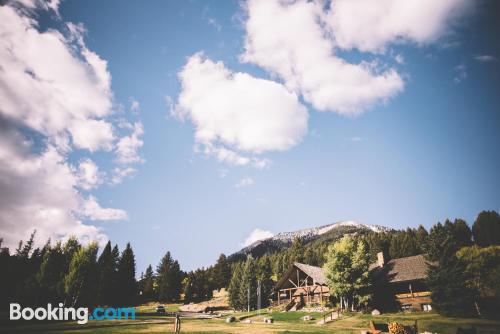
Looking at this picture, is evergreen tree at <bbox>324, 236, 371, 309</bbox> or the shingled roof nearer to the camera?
evergreen tree at <bbox>324, 236, 371, 309</bbox>

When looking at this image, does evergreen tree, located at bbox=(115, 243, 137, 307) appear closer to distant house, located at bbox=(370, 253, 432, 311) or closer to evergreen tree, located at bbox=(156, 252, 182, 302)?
evergreen tree, located at bbox=(156, 252, 182, 302)

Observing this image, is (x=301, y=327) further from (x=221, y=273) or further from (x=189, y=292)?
(x=221, y=273)

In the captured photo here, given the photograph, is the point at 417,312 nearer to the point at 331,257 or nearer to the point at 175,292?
the point at 331,257

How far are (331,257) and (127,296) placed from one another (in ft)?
147

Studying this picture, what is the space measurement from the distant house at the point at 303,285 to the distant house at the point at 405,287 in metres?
8.60

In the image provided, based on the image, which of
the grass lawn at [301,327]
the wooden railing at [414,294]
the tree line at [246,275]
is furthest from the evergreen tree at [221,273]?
the wooden railing at [414,294]

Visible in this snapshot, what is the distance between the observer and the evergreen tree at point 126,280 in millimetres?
58875

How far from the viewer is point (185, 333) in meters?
22.5

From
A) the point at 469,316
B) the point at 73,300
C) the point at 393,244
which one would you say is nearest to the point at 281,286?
the point at 469,316

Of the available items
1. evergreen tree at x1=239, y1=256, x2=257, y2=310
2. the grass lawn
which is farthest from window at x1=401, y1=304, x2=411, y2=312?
evergreen tree at x1=239, y1=256, x2=257, y2=310

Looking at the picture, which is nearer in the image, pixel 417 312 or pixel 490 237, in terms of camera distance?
pixel 417 312

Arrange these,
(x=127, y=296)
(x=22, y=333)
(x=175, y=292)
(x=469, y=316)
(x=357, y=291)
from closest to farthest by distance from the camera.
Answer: (x=22, y=333), (x=469, y=316), (x=357, y=291), (x=127, y=296), (x=175, y=292)

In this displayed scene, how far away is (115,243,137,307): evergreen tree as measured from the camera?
58875 millimetres

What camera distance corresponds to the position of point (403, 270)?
3956 cm
